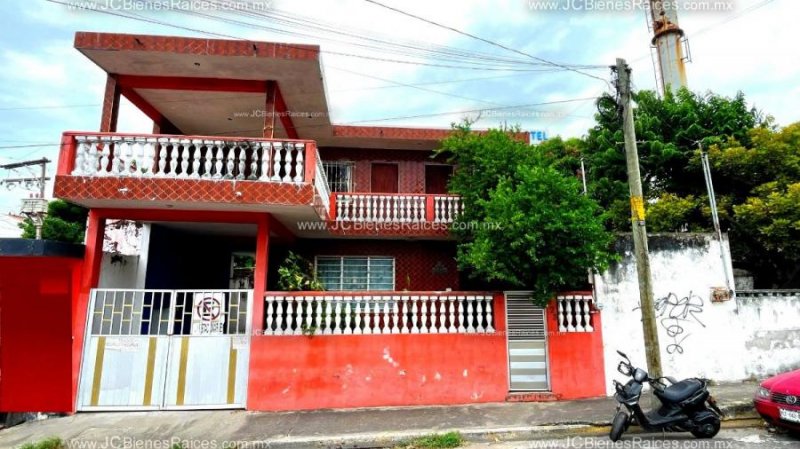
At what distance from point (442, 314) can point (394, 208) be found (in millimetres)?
2785

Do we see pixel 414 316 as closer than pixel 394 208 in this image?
Yes

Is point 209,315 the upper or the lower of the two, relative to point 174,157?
lower

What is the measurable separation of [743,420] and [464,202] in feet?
17.1

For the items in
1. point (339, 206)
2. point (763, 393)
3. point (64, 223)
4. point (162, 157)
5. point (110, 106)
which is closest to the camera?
point (763, 393)

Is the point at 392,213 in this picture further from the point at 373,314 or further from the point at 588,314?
the point at 588,314

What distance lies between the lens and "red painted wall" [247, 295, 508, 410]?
6.29m

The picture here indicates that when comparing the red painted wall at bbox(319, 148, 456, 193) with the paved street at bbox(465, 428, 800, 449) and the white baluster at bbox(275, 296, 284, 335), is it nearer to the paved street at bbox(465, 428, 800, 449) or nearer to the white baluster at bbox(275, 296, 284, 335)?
the white baluster at bbox(275, 296, 284, 335)

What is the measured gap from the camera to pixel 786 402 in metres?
4.66

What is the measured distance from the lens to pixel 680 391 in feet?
15.9

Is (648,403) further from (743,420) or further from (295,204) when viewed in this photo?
(295,204)

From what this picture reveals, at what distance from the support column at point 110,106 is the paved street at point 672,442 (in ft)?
23.5

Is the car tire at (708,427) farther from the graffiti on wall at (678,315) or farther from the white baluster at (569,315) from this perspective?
the graffiti on wall at (678,315)

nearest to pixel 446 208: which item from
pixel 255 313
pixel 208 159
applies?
pixel 255 313

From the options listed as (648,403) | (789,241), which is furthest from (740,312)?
(648,403)
